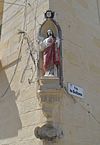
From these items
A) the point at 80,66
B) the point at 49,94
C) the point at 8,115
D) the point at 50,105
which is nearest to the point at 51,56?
the point at 49,94

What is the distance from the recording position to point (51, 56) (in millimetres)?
5020

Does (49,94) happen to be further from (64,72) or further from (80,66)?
(80,66)

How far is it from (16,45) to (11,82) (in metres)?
0.72

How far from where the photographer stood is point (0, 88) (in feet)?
20.4

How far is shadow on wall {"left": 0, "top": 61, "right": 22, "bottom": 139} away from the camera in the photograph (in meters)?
5.52

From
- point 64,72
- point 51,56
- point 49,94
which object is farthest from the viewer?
point 64,72

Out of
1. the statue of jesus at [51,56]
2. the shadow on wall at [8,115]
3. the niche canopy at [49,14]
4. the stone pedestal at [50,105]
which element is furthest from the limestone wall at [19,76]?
the statue of jesus at [51,56]

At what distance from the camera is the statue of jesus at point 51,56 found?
4.98 meters

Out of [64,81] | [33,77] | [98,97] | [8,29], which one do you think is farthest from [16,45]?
[98,97]

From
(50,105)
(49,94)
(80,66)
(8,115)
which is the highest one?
(80,66)

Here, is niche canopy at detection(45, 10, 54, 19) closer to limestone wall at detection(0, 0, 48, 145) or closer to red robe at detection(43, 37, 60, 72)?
limestone wall at detection(0, 0, 48, 145)

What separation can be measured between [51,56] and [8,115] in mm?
1475

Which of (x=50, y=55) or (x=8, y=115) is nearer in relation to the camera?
(x=50, y=55)

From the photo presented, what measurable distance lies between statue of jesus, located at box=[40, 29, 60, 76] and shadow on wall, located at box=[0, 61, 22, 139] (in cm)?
106
